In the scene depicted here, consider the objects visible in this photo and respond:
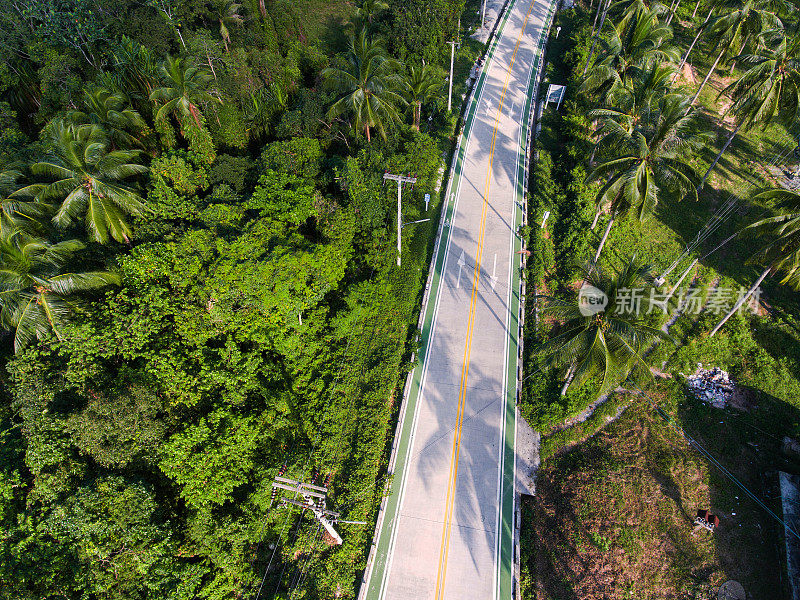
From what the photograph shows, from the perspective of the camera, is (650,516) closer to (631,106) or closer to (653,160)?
(653,160)

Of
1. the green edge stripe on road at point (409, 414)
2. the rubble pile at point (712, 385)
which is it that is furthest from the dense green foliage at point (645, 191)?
the green edge stripe on road at point (409, 414)

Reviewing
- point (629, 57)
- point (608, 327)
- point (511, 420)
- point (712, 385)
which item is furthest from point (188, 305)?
point (629, 57)

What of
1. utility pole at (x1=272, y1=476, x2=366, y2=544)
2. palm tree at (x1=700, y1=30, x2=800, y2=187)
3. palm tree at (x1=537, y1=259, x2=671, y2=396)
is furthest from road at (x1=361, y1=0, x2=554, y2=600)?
palm tree at (x1=700, y1=30, x2=800, y2=187)

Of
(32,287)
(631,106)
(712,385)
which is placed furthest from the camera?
(631,106)

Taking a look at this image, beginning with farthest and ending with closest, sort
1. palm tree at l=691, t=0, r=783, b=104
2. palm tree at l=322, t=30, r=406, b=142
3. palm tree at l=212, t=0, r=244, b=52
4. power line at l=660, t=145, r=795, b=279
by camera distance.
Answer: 1. palm tree at l=212, t=0, r=244, b=52
2. palm tree at l=691, t=0, r=783, b=104
3. power line at l=660, t=145, r=795, b=279
4. palm tree at l=322, t=30, r=406, b=142

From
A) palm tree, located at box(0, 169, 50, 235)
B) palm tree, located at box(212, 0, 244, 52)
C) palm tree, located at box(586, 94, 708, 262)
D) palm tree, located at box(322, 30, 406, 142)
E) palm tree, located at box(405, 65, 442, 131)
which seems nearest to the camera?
palm tree, located at box(0, 169, 50, 235)

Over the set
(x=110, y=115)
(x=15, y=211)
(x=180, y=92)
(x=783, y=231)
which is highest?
(x=783, y=231)

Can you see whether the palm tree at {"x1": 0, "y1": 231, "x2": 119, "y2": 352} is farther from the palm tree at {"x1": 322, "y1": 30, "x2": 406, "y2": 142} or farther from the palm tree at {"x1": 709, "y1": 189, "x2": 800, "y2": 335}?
the palm tree at {"x1": 709, "y1": 189, "x2": 800, "y2": 335}
